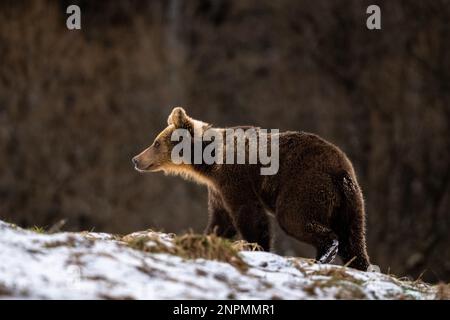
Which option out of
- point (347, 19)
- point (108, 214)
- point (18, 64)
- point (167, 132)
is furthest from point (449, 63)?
point (167, 132)

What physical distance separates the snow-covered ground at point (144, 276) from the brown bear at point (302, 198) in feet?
5.04

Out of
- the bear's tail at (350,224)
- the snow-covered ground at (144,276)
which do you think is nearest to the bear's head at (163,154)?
the bear's tail at (350,224)

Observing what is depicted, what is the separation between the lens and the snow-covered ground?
257 inches

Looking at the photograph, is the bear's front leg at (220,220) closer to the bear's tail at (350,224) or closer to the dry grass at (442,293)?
the bear's tail at (350,224)

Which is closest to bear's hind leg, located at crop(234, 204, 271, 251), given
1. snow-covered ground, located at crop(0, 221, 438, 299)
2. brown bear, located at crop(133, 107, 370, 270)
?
brown bear, located at crop(133, 107, 370, 270)

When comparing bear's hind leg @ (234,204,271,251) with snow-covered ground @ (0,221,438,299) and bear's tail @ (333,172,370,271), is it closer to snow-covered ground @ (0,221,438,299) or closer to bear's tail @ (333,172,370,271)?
bear's tail @ (333,172,370,271)

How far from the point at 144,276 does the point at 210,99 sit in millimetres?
21320

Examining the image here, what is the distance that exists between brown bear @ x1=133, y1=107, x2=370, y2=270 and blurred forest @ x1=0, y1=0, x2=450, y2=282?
1211cm

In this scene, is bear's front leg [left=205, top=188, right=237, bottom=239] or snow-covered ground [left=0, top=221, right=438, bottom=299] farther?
bear's front leg [left=205, top=188, right=237, bottom=239]

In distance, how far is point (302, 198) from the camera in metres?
9.55

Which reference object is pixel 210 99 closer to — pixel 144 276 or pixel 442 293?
pixel 442 293

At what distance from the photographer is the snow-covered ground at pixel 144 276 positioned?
653 cm

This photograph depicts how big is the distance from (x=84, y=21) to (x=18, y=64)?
9.70ft

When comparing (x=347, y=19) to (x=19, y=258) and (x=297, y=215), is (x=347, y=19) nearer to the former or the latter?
(x=297, y=215)
